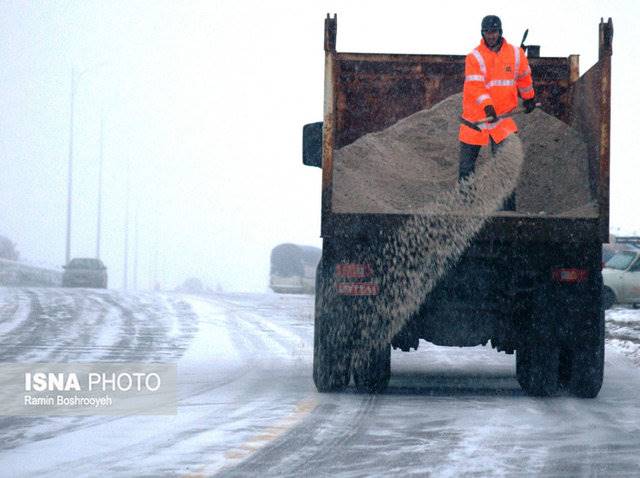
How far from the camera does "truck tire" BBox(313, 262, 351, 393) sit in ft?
32.5

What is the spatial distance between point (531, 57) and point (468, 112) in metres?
0.83

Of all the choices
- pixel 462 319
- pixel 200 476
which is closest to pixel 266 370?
pixel 462 319

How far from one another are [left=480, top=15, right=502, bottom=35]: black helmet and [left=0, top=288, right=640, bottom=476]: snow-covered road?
10.2 ft

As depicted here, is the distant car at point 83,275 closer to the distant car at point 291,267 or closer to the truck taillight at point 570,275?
the distant car at point 291,267

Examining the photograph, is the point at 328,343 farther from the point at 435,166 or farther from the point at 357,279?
the point at 435,166

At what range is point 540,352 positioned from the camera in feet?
33.1

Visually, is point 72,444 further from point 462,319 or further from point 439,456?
point 462,319

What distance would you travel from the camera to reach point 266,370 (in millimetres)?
12289

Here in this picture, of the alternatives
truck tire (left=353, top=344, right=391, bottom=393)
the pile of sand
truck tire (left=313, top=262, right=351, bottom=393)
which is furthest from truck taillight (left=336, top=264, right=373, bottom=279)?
truck tire (left=353, top=344, right=391, bottom=393)

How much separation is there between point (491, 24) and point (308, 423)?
4138mm

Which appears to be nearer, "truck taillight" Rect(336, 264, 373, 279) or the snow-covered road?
the snow-covered road

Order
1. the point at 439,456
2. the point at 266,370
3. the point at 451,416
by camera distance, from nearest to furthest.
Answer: the point at 439,456 < the point at 451,416 < the point at 266,370

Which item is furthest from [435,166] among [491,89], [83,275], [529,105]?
[83,275]

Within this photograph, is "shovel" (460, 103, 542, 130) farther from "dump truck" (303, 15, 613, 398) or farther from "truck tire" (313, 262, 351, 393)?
"truck tire" (313, 262, 351, 393)
